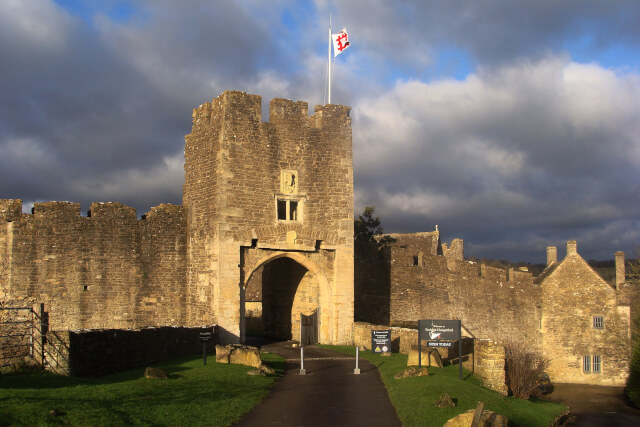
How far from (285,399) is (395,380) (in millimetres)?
3658

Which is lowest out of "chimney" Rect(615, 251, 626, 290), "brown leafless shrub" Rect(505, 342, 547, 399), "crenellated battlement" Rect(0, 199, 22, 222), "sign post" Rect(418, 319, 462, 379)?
"brown leafless shrub" Rect(505, 342, 547, 399)

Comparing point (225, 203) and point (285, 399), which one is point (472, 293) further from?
point (285, 399)

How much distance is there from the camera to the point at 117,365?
17.6m

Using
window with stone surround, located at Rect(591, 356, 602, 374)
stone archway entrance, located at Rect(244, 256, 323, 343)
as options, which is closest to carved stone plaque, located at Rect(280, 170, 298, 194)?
stone archway entrance, located at Rect(244, 256, 323, 343)

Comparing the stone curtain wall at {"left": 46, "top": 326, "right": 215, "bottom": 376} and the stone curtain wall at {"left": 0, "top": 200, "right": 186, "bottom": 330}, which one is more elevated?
the stone curtain wall at {"left": 0, "top": 200, "right": 186, "bottom": 330}

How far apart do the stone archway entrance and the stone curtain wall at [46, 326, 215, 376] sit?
6.46m

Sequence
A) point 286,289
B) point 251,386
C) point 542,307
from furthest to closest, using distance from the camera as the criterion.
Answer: point 542,307 → point 286,289 → point 251,386

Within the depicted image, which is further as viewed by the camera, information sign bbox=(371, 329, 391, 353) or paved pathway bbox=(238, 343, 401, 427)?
information sign bbox=(371, 329, 391, 353)

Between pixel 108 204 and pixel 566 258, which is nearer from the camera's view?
pixel 108 204

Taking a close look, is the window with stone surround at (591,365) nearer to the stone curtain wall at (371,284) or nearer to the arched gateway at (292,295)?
the stone curtain wall at (371,284)

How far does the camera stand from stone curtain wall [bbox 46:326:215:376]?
1609 cm

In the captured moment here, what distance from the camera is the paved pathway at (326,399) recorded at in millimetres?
13516

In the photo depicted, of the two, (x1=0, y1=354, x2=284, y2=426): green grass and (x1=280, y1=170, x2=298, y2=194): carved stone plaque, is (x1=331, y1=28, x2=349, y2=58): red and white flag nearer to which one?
(x1=280, y1=170, x2=298, y2=194): carved stone plaque

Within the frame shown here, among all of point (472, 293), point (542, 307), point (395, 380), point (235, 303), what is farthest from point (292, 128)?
point (542, 307)
